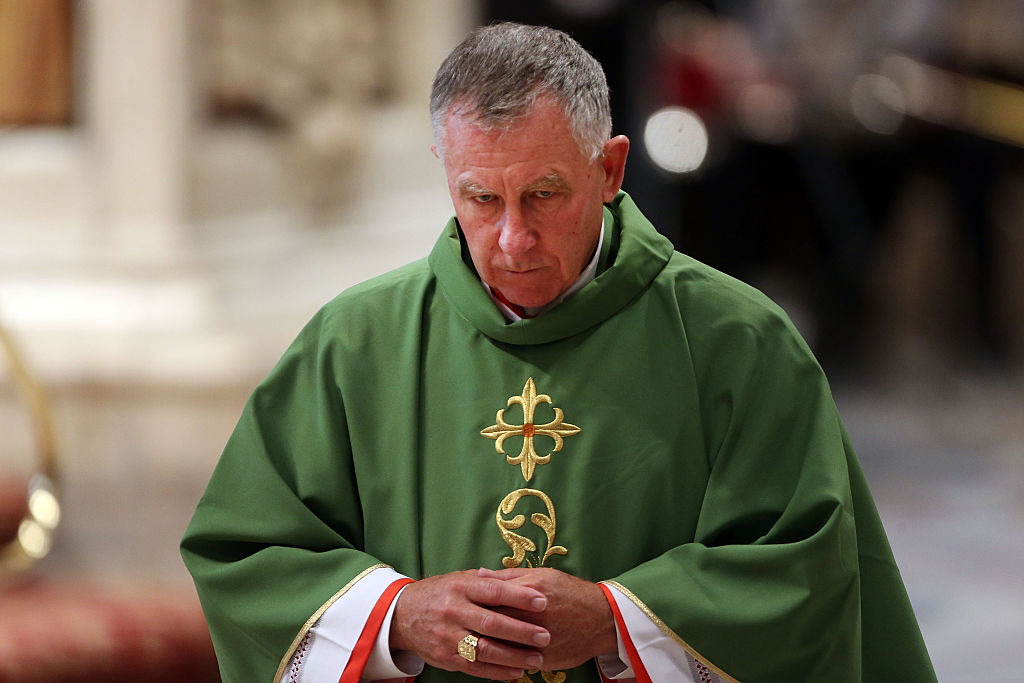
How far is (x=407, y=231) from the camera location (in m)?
5.70

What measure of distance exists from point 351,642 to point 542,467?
0.42 metres

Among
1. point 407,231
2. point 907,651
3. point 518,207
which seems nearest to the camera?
point 518,207

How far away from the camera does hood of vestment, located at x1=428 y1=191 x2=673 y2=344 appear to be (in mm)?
2457

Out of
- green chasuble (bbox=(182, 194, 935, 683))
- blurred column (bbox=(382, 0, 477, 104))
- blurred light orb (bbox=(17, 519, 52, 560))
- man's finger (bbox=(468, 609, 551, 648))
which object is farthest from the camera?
blurred column (bbox=(382, 0, 477, 104))

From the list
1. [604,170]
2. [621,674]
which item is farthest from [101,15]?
[621,674]

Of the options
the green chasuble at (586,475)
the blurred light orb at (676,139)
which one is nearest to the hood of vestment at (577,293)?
the green chasuble at (586,475)

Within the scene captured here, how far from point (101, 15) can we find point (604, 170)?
3.53m

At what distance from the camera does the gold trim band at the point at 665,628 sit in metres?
2.26

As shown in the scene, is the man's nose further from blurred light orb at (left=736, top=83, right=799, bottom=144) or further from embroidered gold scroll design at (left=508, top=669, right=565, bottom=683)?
blurred light orb at (left=736, top=83, right=799, bottom=144)

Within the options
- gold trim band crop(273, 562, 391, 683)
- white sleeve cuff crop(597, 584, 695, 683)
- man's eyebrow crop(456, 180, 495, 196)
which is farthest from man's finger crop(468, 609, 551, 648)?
man's eyebrow crop(456, 180, 495, 196)

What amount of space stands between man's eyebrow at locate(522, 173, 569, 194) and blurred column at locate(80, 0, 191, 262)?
3.36 m

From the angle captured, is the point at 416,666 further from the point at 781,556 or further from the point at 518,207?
the point at 518,207

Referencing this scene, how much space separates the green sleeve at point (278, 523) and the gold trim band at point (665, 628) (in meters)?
0.42

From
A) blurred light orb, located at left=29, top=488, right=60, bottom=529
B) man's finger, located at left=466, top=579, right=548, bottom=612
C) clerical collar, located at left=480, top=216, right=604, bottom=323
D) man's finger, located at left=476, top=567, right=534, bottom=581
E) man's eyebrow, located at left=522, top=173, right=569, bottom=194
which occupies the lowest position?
blurred light orb, located at left=29, top=488, right=60, bottom=529
